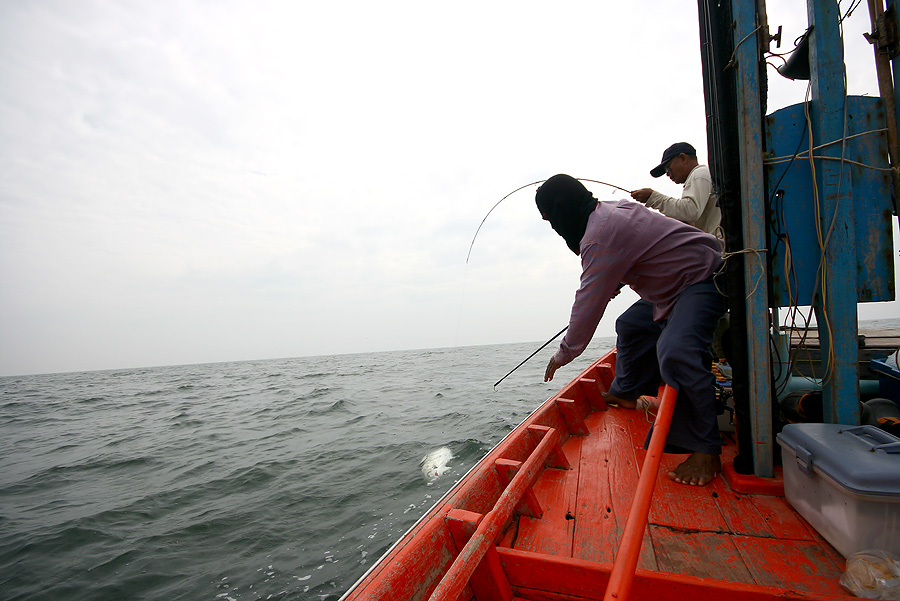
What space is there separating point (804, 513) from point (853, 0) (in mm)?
2216

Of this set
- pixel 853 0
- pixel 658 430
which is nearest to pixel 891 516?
pixel 658 430

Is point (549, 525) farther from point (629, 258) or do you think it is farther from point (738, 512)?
Answer: point (629, 258)

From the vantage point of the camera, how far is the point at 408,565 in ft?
3.97

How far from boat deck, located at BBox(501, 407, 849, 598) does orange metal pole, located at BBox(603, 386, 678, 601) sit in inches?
18.2

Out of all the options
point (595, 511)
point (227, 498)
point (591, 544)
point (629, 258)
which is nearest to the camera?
point (591, 544)

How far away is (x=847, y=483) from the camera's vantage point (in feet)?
3.83

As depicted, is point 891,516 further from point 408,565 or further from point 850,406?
point 408,565

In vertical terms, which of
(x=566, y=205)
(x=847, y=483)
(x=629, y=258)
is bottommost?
(x=847, y=483)

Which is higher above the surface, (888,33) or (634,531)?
(888,33)

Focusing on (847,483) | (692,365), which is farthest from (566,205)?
(847,483)

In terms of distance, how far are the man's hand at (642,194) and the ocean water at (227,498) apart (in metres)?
3.08

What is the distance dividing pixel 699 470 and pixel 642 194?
171cm

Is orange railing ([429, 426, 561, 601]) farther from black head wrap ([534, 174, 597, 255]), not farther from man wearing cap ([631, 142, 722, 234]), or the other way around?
man wearing cap ([631, 142, 722, 234])

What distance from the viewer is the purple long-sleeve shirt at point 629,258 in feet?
5.84
